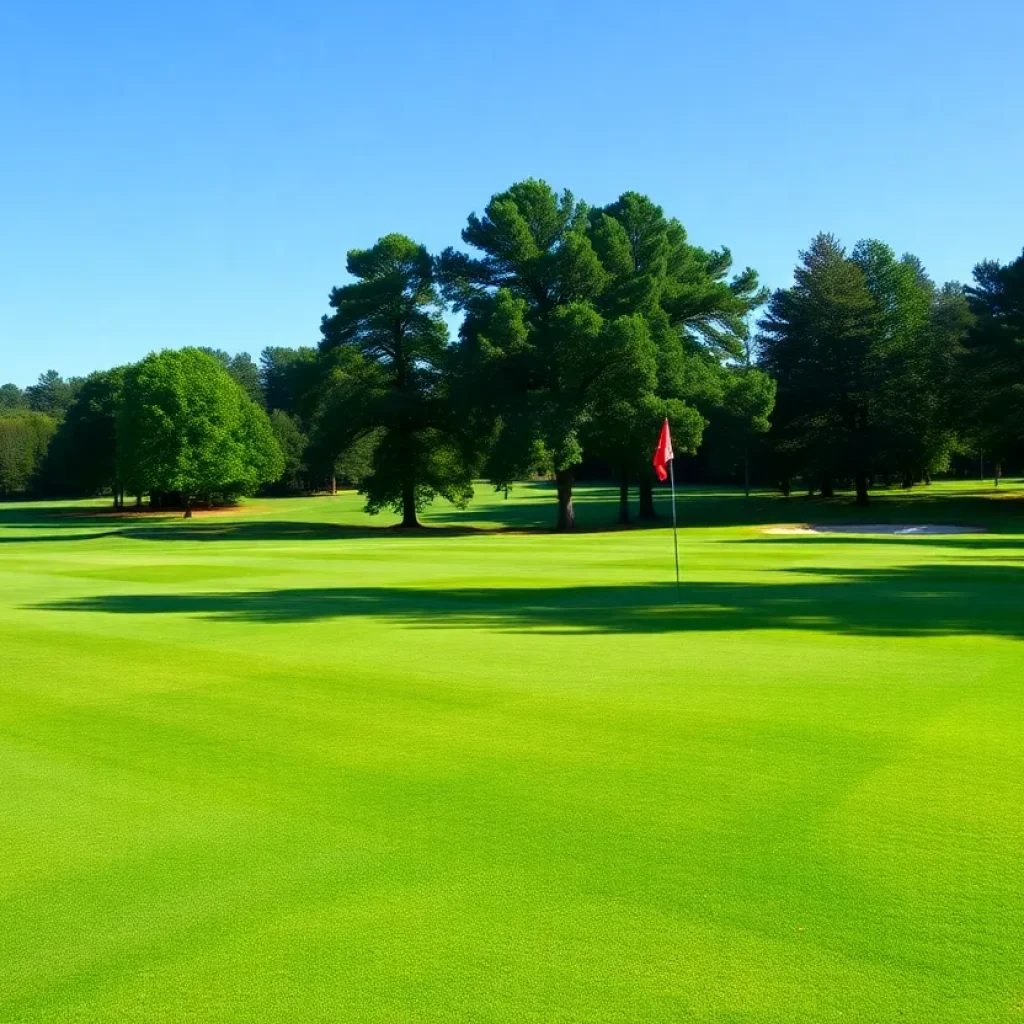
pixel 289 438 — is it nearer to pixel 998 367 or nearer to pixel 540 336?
pixel 540 336

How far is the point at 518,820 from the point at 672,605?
480 inches

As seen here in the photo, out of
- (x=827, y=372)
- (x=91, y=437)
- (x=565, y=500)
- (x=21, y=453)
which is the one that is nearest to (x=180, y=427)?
(x=91, y=437)

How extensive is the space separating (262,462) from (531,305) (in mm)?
39955

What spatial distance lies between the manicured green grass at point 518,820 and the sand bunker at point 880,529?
3491 centimetres

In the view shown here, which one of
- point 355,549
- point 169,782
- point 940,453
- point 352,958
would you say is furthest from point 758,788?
point 940,453

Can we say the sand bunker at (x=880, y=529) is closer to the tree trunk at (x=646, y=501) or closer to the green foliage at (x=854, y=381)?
the green foliage at (x=854, y=381)

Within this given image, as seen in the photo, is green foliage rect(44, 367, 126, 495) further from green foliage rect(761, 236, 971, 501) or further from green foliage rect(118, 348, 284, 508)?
green foliage rect(761, 236, 971, 501)

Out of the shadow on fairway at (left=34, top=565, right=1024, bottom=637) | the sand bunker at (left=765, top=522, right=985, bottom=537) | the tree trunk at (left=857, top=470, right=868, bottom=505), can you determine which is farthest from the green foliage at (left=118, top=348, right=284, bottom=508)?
the shadow on fairway at (left=34, top=565, right=1024, bottom=637)

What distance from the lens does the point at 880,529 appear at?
5253cm

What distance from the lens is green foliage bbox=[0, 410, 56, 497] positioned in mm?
133500

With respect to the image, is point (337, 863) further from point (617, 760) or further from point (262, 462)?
point (262, 462)

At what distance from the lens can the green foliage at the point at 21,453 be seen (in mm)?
133500

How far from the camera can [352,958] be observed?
15.9 ft

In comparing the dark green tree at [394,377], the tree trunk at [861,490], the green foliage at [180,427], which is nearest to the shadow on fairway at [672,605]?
the dark green tree at [394,377]
